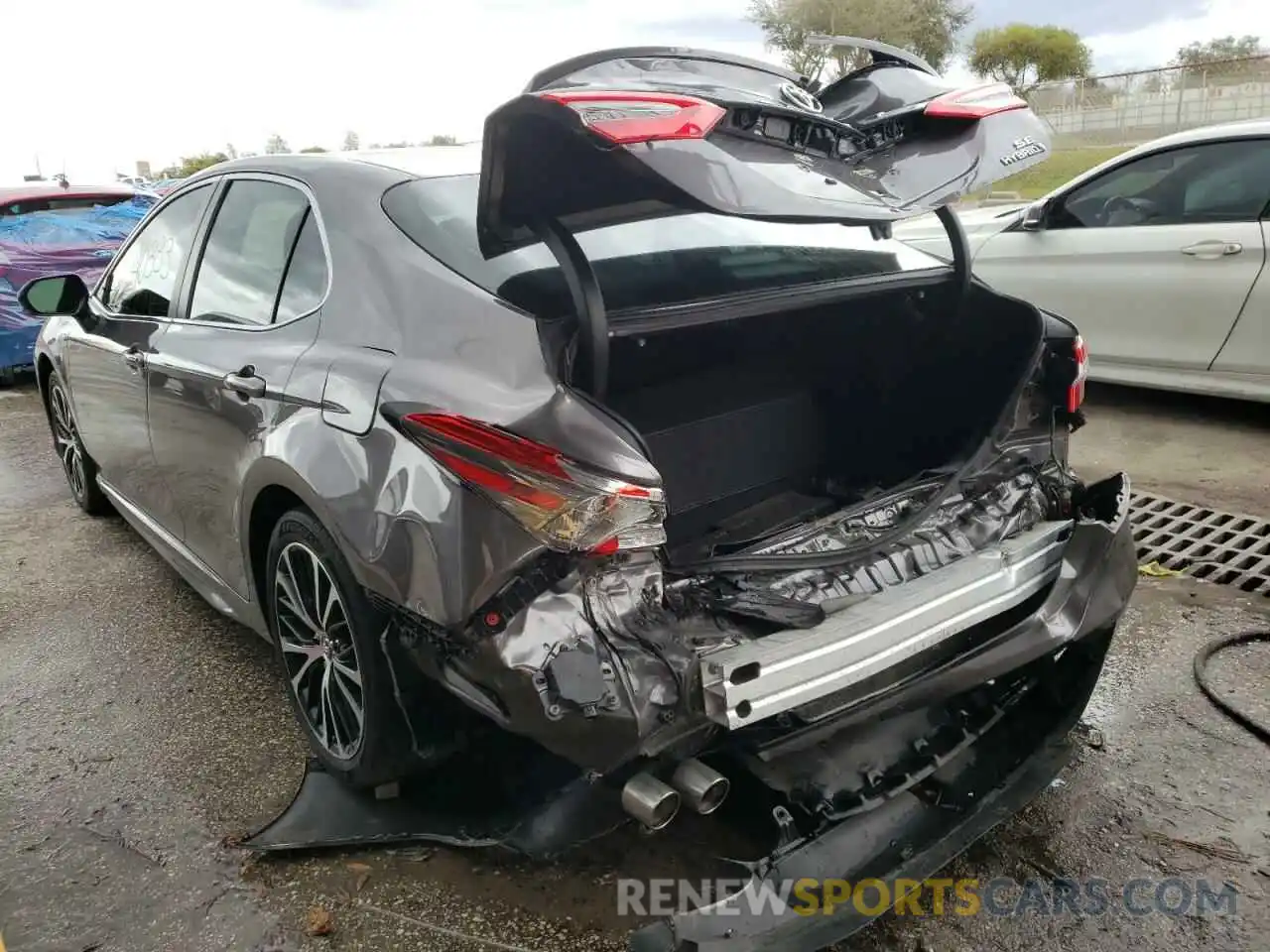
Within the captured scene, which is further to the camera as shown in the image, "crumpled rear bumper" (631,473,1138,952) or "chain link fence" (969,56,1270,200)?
"chain link fence" (969,56,1270,200)

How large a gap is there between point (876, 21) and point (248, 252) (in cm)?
3894

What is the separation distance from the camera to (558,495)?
1.86m

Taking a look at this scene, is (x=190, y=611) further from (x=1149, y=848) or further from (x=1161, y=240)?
(x=1161, y=240)

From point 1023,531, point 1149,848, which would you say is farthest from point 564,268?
point 1149,848

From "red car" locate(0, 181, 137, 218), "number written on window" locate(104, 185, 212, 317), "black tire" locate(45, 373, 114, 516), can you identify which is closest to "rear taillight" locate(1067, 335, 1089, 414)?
"number written on window" locate(104, 185, 212, 317)

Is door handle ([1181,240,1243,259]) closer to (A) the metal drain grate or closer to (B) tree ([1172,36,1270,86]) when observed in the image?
(A) the metal drain grate

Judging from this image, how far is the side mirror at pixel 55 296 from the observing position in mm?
4090

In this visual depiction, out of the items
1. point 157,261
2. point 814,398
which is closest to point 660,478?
point 814,398

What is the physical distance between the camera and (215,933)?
2271 millimetres

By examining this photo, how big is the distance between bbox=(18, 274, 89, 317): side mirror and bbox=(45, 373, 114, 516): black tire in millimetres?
597

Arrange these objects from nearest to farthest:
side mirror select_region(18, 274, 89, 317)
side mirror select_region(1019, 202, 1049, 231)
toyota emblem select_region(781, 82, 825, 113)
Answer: toyota emblem select_region(781, 82, 825, 113)
side mirror select_region(18, 274, 89, 317)
side mirror select_region(1019, 202, 1049, 231)

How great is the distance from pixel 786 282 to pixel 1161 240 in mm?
3713

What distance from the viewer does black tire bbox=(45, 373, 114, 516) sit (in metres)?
4.80

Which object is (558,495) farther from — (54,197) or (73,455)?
(54,197)
